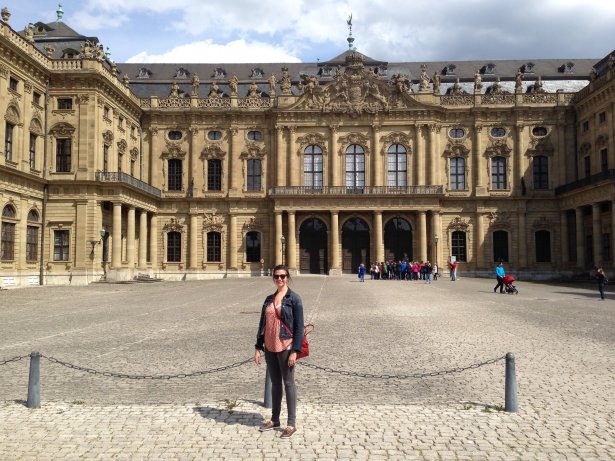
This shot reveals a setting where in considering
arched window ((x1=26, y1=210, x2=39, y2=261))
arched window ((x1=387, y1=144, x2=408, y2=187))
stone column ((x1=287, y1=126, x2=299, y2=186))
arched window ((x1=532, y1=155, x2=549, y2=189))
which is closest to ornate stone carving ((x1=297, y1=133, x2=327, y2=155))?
stone column ((x1=287, y1=126, x2=299, y2=186))

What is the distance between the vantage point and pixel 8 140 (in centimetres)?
3622

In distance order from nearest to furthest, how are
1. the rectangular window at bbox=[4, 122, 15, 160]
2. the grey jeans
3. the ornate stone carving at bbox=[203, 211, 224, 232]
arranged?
1. the grey jeans
2. the rectangular window at bbox=[4, 122, 15, 160]
3. the ornate stone carving at bbox=[203, 211, 224, 232]

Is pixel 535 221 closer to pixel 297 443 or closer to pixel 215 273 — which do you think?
pixel 215 273

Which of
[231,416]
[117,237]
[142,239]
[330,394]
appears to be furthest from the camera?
[142,239]

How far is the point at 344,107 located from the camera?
53188mm

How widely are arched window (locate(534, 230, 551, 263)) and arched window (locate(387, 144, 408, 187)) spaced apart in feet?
42.3

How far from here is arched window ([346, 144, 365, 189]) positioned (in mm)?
53719

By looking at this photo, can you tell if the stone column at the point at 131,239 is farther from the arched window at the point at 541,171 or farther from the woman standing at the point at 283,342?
the woman standing at the point at 283,342

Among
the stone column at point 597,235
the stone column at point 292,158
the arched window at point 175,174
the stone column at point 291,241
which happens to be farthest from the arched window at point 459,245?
the arched window at point 175,174

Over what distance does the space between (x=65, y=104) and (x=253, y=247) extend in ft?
66.2

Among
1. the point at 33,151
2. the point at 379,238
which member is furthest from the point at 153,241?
the point at 379,238

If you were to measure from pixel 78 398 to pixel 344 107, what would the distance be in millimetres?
47134

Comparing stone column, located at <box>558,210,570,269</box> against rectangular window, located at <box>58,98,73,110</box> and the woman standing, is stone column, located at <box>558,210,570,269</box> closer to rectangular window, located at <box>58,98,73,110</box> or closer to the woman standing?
rectangular window, located at <box>58,98,73,110</box>

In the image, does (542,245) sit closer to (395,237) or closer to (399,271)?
(395,237)
